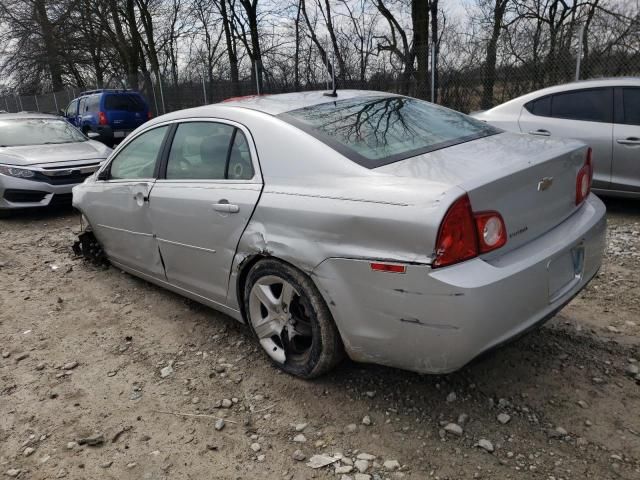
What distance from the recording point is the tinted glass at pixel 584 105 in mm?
5582

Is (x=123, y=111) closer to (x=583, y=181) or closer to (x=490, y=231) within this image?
(x=583, y=181)

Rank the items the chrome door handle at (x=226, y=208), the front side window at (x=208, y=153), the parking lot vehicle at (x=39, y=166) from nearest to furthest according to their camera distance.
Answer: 1. the chrome door handle at (x=226, y=208)
2. the front side window at (x=208, y=153)
3. the parking lot vehicle at (x=39, y=166)

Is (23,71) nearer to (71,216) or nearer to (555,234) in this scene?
(71,216)

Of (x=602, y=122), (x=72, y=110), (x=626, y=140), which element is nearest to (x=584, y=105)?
(x=602, y=122)

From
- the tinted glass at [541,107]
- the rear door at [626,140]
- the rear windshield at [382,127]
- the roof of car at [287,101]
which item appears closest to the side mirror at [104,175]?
the roof of car at [287,101]

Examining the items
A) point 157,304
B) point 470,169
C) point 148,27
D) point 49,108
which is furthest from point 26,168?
point 49,108

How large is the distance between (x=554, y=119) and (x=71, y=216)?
6.41 metres

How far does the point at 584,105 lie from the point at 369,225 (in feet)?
15.1

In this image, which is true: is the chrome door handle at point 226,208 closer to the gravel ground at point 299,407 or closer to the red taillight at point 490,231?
the gravel ground at point 299,407

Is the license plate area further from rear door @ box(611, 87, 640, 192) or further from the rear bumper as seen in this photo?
rear door @ box(611, 87, 640, 192)

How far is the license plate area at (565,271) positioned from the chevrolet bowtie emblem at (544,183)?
12.7 inches

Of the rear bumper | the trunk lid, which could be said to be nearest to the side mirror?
the rear bumper

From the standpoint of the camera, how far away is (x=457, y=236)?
2143 millimetres

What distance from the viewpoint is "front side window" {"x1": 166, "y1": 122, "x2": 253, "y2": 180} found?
10.0 feet
